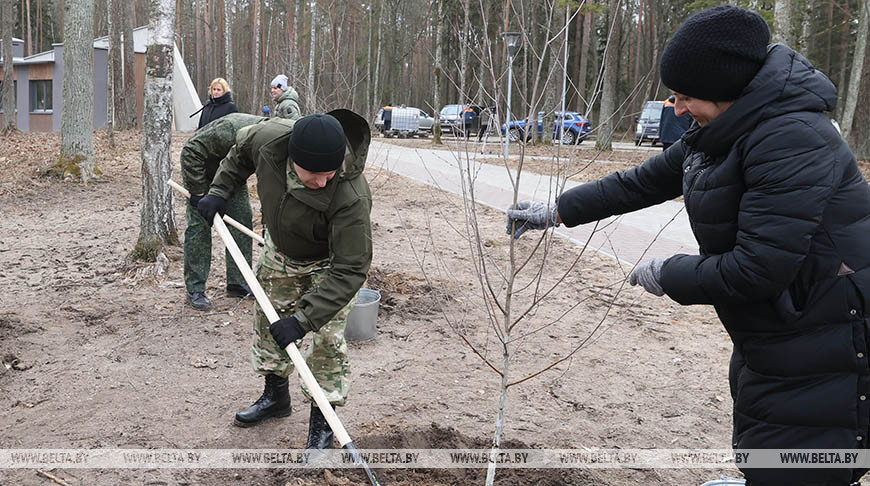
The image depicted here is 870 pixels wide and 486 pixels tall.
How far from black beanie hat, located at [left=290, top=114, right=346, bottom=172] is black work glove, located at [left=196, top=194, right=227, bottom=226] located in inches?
41.8

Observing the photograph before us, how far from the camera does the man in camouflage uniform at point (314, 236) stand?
276cm

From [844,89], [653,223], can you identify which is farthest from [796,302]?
[844,89]

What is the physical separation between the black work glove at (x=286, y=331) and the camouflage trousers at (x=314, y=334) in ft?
1.16

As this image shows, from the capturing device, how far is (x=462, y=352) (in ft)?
15.7

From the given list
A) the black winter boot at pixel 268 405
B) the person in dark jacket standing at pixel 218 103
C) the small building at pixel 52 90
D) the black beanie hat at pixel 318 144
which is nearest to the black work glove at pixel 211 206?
the black winter boot at pixel 268 405

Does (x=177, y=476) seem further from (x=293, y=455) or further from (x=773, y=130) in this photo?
(x=773, y=130)

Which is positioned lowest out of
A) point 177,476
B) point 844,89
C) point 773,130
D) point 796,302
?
point 177,476

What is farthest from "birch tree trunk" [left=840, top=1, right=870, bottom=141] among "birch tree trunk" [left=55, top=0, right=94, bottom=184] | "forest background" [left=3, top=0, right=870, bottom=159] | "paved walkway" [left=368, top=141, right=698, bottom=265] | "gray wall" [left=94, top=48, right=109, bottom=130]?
"gray wall" [left=94, top=48, right=109, bottom=130]

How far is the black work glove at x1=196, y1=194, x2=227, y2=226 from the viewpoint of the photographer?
3.59m

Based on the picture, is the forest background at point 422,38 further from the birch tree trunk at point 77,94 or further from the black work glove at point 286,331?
the black work glove at point 286,331

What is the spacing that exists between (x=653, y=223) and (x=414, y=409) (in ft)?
22.6

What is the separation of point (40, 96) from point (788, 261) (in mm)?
35097

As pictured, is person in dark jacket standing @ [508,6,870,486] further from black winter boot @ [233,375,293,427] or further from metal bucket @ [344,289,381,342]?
metal bucket @ [344,289,381,342]

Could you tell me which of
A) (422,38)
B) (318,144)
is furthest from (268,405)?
(422,38)
